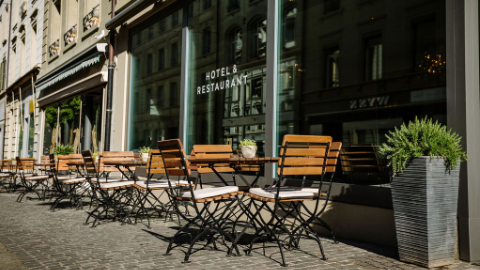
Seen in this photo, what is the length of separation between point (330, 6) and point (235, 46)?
7.60 ft

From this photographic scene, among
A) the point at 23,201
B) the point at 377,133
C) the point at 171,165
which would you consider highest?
the point at 377,133

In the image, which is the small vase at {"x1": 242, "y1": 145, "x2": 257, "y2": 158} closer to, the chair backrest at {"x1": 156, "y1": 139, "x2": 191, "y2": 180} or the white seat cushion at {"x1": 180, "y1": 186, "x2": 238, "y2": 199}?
the white seat cushion at {"x1": 180, "y1": 186, "x2": 238, "y2": 199}

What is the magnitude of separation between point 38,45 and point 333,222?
68.5 ft

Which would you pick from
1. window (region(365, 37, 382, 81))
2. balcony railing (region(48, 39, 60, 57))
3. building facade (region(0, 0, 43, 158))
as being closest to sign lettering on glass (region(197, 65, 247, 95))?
window (region(365, 37, 382, 81))

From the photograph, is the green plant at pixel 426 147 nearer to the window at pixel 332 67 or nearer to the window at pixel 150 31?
the window at pixel 332 67

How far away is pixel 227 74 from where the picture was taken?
324 inches

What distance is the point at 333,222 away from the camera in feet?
17.6

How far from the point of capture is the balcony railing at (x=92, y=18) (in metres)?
14.7

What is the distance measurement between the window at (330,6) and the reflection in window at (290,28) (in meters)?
0.57

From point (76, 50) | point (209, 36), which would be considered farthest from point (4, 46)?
point (209, 36)

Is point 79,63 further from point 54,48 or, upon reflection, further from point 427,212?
point 427,212

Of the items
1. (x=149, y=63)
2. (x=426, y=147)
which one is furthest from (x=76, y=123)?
(x=426, y=147)

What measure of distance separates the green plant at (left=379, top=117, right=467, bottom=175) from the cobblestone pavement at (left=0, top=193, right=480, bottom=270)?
2.97ft

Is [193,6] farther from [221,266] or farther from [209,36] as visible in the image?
[221,266]
